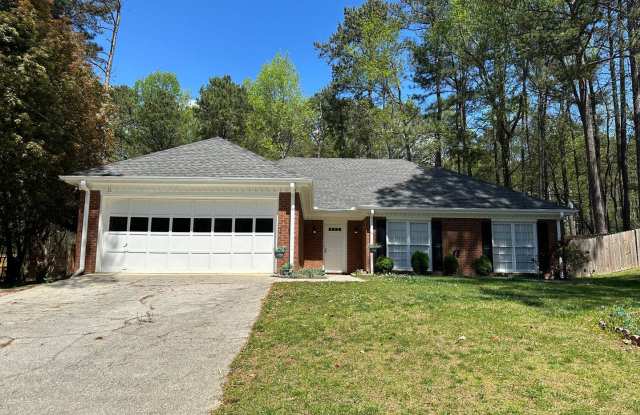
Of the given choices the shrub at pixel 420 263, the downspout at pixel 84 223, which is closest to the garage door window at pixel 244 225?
the downspout at pixel 84 223

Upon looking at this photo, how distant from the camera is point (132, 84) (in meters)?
33.2

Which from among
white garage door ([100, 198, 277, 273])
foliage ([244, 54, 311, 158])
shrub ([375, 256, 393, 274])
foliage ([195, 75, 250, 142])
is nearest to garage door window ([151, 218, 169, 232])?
white garage door ([100, 198, 277, 273])

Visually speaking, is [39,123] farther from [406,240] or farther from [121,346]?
[406,240]

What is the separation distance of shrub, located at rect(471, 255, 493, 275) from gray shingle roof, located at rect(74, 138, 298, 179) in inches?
321

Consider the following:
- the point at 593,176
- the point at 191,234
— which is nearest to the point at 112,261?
the point at 191,234

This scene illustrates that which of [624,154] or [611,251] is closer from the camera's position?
[611,251]

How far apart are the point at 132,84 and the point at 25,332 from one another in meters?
30.9

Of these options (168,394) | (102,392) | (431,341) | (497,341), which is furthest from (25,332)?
(497,341)

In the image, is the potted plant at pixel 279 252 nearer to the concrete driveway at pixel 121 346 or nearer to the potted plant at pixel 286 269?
the potted plant at pixel 286 269

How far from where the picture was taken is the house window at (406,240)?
16062mm

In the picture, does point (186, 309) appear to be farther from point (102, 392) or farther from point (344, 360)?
point (344, 360)

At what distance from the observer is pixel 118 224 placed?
12688mm

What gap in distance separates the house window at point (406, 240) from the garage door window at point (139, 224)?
28.7 feet

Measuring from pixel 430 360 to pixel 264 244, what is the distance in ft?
27.2
